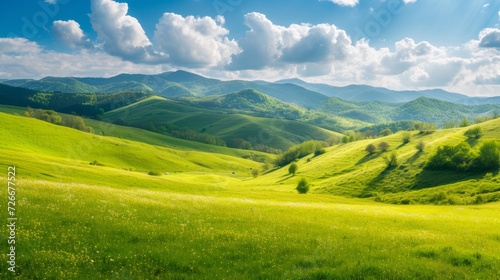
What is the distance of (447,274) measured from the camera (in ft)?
39.3

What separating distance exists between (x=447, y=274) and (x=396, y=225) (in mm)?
12124

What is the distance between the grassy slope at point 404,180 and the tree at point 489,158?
19.7 ft

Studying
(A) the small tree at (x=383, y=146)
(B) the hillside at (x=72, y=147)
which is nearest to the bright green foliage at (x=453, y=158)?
(A) the small tree at (x=383, y=146)

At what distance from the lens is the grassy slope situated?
91750 mm

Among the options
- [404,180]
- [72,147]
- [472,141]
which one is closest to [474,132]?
[472,141]

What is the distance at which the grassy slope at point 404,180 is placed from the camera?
91750 millimetres

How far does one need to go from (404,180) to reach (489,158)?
26377mm

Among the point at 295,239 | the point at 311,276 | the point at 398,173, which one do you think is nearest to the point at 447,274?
the point at 311,276

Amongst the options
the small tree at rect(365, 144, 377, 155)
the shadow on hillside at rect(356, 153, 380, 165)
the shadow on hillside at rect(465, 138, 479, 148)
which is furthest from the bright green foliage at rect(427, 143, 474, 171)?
the small tree at rect(365, 144, 377, 155)

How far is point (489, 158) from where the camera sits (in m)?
108

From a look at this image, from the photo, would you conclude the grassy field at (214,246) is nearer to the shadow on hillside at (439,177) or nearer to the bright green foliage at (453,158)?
the shadow on hillside at (439,177)

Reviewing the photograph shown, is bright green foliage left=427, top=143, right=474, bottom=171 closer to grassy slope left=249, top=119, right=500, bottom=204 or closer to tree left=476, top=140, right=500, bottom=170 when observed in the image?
tree left=476, top=140, right=500, bottom=170

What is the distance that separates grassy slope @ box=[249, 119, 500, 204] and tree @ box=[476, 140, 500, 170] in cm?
600

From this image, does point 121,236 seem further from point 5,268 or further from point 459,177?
point 459,177
